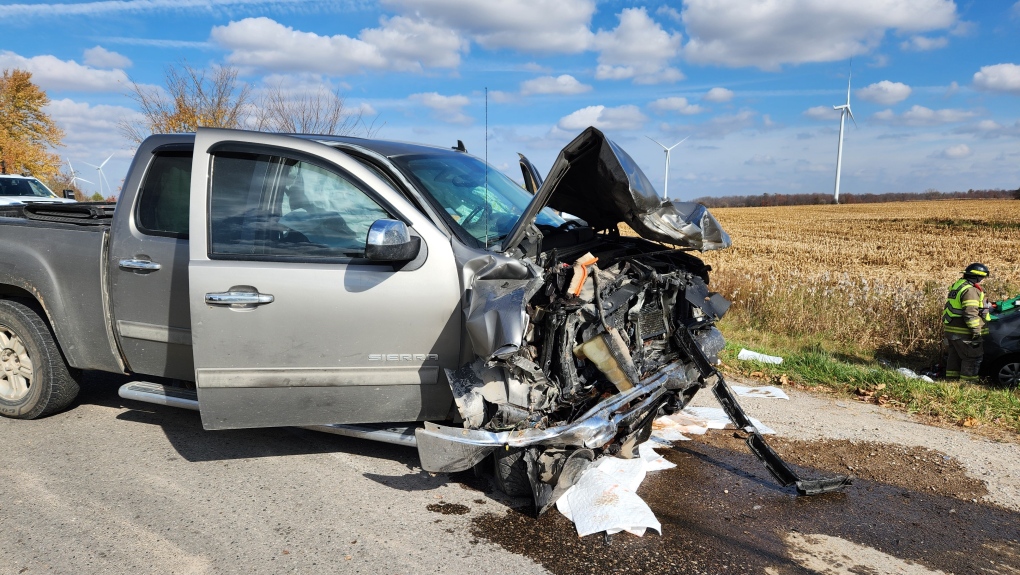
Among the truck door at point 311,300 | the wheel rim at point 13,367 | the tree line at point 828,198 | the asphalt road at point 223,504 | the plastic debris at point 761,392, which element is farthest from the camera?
the tree line at point 828,198

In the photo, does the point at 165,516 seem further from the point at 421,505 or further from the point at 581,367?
the point at 581,367

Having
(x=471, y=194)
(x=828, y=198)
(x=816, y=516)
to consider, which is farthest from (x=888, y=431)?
(x=828, y=198)

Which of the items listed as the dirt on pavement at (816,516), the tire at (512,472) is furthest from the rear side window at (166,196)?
the dirt on pavement at (816,516)

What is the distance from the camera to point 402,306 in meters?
3.69

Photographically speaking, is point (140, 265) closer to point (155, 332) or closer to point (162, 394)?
point (155, 332)

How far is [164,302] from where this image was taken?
4141 millimetres

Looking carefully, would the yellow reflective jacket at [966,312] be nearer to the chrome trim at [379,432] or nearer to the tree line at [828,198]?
the chrome trim at [379,432]

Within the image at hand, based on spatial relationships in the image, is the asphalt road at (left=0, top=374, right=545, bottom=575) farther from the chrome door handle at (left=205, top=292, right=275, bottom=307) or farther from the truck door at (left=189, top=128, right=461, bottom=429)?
the chrome door handle at (left=205, top=292, right=275, bottom=307)

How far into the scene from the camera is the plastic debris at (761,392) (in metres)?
6.04

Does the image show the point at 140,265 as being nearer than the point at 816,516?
No

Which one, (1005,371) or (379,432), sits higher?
(379,432)

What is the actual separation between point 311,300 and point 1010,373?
24.3 ft

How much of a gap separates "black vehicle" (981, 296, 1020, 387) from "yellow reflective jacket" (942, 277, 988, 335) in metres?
0.11

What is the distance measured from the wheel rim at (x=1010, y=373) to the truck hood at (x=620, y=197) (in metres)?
5.15
